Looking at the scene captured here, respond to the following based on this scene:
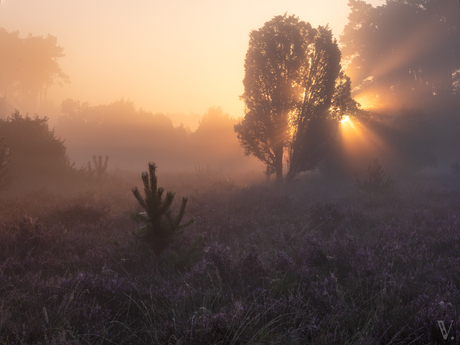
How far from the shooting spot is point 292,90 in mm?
15633

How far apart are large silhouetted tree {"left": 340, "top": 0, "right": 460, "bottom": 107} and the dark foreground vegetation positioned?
97.1ft

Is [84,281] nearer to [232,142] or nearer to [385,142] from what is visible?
[385,142]

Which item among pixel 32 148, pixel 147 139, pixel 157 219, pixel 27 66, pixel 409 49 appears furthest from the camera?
pixel 27 66

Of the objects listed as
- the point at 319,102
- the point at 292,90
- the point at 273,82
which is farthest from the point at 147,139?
the point at 319,102

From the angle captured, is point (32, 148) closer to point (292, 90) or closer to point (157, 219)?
point (157, 219)

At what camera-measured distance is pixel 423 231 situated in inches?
260

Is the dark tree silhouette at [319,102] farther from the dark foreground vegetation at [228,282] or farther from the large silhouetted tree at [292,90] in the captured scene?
the dark foreground vegetation at [228,282]

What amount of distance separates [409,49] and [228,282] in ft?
126

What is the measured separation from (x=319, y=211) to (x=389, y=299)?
18.1ft

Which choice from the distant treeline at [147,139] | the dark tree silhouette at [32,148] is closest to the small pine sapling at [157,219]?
the dark tree silhouette at [32,148]

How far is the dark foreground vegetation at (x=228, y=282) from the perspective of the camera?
2406mm

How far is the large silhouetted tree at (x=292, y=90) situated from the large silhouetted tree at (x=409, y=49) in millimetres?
19394

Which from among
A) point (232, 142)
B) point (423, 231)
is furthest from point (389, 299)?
point (232, 142)

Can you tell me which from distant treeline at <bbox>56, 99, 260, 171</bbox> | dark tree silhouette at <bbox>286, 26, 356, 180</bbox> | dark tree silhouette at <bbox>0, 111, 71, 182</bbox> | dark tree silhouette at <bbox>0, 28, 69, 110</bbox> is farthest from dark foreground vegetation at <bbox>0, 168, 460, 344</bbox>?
dark tree silhouette at <bbox>0, 28, 69, 110</bbox>
